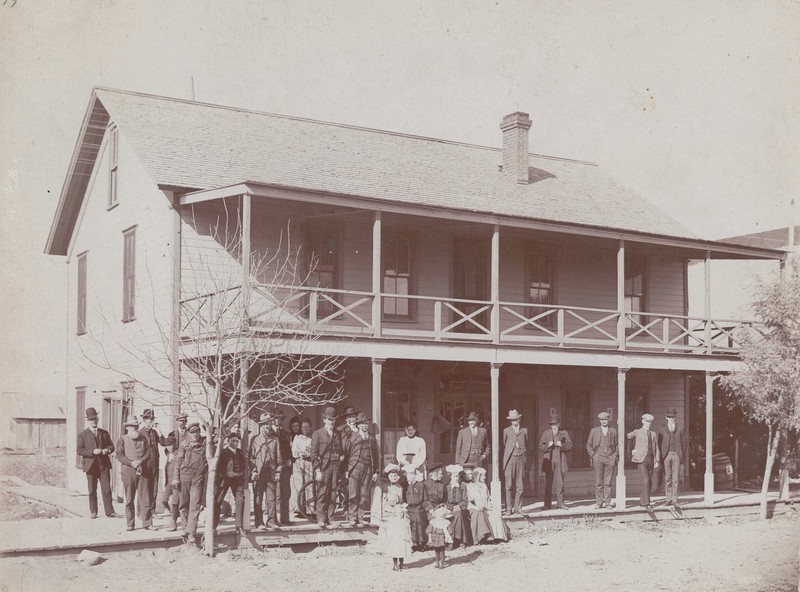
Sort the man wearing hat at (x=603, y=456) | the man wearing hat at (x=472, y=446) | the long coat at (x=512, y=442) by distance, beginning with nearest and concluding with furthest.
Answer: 1. the man wearing hat at (x=472, y=446)
2. the long coat at (x=512, y=442)
3. the man wearing hat at (x=603, y=456)

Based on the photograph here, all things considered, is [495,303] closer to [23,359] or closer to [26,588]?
[26,588]

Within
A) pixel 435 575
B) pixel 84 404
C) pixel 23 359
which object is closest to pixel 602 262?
pixel 435 575

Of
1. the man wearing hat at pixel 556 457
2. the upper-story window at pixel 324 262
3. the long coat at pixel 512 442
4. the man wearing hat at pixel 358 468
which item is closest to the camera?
the man wearing hat at pixel 358 468

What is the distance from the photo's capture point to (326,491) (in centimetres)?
1491

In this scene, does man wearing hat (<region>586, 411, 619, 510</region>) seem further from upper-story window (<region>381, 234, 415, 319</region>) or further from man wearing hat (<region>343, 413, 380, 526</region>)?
man wearing hat (<region>343, 413, 380, 526</region>)

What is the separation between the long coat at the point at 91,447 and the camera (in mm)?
15242

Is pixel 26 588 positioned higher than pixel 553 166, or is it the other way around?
pixel 553 166

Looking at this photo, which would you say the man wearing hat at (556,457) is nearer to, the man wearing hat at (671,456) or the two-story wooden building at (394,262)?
the two-story wooden building at (394,262)

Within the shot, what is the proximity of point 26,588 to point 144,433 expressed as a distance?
3494 millimetres

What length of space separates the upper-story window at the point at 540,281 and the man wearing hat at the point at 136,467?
9.57 meters

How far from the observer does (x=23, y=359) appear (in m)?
33.9

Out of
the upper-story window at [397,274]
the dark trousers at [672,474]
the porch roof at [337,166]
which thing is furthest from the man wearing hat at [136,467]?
the dark trousers at [672,474]

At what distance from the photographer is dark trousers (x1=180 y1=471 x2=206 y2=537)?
44.8 feet

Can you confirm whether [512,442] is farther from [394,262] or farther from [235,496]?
[235,496]
